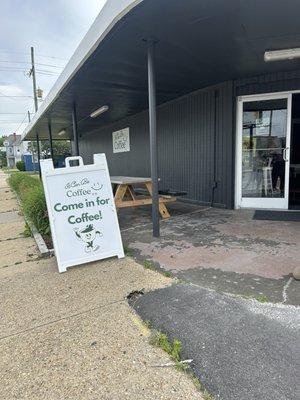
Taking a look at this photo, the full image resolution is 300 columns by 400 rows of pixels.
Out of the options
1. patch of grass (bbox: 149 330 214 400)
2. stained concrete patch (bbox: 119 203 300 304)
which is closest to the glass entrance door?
stained concrete patch (bbox: 119 203 300 304)

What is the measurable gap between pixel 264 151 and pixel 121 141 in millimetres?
7176

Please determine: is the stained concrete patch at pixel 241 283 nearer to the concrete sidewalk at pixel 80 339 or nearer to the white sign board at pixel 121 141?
the concrete sidewalk at pixel 80 339

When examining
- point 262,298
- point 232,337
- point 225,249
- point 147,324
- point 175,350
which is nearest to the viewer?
point 175,350

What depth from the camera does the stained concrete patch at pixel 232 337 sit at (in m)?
1.80

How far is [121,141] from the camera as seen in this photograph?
12500 mm

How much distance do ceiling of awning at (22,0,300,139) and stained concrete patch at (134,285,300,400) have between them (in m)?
2.86

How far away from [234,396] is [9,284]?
2651 millimetres

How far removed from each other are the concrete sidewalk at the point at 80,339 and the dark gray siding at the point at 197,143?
12.3ft

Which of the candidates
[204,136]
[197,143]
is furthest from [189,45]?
[197,143]

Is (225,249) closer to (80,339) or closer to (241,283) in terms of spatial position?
(241,283)

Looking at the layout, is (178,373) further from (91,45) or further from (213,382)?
(91,45)

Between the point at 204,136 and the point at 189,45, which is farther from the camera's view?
the point at 204,136

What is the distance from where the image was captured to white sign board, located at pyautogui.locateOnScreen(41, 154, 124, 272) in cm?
372

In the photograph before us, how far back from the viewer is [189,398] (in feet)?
5.71
